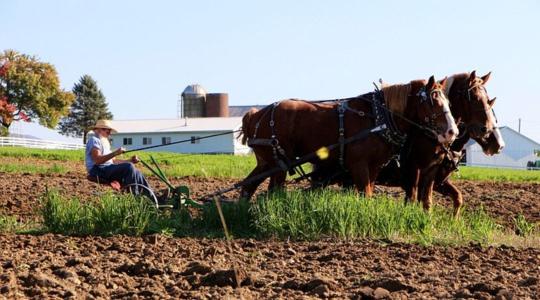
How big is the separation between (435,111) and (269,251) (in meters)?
3.13

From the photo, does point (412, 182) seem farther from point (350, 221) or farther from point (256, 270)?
point (256, 270)

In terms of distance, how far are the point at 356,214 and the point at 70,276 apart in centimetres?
352

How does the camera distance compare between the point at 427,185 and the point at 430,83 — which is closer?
the point at 430,83

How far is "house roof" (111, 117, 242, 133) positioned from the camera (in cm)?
5716

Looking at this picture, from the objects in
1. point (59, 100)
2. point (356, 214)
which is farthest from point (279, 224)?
point (59, 100)

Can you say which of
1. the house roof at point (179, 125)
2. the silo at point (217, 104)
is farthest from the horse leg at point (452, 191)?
the silo at point (217, 104)

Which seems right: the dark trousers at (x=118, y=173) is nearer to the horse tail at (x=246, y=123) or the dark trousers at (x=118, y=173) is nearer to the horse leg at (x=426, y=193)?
the horse tail at (x=246, y=123)

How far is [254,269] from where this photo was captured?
249 inches

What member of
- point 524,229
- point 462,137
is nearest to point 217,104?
point 462,137

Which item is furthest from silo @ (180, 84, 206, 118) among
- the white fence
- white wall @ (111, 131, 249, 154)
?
the white fence

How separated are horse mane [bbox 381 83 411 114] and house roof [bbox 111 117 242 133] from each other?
46.3m

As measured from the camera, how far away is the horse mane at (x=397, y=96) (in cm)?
980

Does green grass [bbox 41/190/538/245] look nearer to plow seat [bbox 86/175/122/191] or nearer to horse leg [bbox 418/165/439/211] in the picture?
plow seat [bbox 86/175/122/191]

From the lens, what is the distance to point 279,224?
8.52 meters
